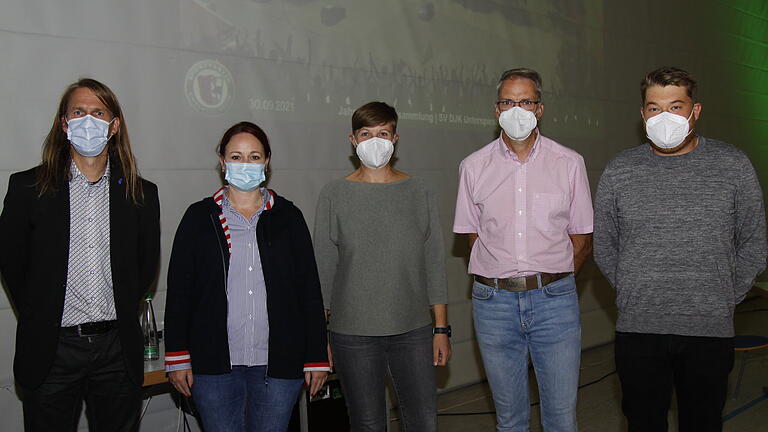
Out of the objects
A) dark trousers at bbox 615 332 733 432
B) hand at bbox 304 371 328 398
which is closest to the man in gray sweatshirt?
dark trousers at bbox 615 332 733 432

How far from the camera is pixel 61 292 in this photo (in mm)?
2100

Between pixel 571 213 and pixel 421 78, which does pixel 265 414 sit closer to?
pixel 571 213

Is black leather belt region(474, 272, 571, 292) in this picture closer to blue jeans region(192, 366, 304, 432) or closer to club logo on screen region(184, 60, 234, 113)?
blue jeans region(192, 366, 304, 432)

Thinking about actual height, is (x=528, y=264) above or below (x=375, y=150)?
below

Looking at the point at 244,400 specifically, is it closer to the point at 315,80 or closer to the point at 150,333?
the point at 150,333

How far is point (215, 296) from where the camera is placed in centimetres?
214

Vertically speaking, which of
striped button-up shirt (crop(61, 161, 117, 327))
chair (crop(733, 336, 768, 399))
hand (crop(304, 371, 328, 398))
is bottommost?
chair (crop(733, 336, 768, 399))

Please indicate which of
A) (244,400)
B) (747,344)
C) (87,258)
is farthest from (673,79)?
(747,344)

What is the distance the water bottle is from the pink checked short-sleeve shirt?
1.31 m

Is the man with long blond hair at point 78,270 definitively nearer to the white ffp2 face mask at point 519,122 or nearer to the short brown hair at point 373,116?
the short brown hair at point 373,116

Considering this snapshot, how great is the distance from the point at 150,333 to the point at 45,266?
0.87 meters

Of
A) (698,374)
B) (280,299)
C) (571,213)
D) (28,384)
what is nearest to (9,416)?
(28,384)

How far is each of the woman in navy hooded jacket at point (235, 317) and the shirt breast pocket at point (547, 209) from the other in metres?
0.84

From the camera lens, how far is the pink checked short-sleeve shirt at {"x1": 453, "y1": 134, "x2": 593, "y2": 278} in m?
2.42
